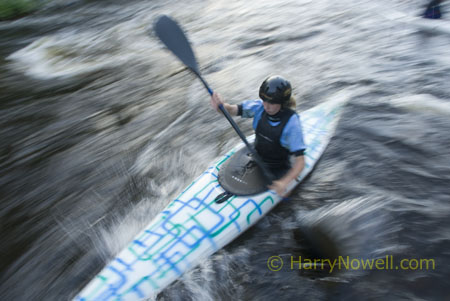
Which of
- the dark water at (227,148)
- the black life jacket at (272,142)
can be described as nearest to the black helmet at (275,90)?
the black life jacket at (272,142)

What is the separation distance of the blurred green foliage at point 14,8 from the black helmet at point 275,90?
15256 millimetres

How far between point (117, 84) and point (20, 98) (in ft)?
6.79

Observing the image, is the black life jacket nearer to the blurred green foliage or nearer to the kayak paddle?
the kayak paddle

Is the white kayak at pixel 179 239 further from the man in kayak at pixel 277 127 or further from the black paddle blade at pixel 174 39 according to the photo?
the black paddle blade at pixel 174 39

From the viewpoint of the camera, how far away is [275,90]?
279cm

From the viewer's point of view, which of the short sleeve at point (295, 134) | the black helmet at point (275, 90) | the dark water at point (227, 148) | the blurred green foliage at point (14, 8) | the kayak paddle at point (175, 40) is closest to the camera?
the black helmet at point (275, 90)

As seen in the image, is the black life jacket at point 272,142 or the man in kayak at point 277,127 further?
the black life jacket at point 272,142

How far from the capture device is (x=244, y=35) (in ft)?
32.7

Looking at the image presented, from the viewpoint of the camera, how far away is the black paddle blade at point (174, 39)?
364cm

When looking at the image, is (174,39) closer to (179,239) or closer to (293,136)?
(293,136)

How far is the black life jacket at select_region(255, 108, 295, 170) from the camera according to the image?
118 inches

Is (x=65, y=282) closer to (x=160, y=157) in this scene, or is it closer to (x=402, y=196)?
(x=160, y=157)

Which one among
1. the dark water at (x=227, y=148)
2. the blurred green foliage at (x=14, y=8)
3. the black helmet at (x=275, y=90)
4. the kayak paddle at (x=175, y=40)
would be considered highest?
the blurred green foliage at (x=14, y=8)

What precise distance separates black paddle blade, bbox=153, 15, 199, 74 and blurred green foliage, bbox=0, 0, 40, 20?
1370cm
